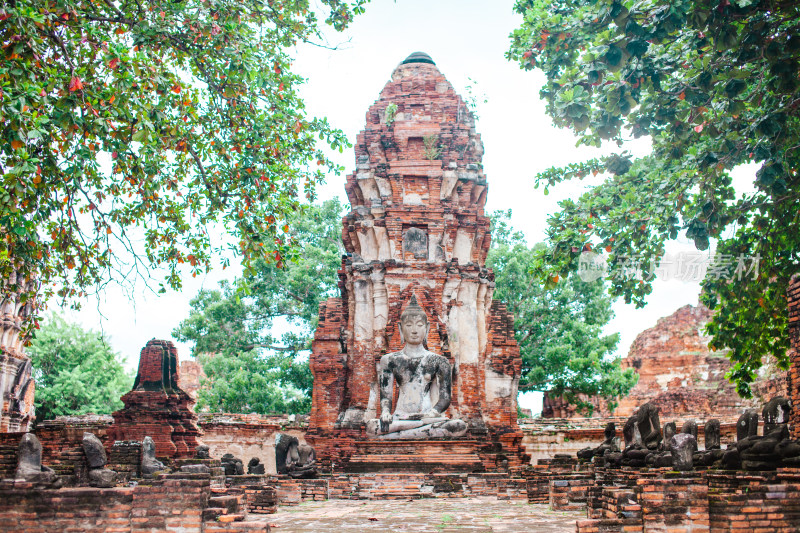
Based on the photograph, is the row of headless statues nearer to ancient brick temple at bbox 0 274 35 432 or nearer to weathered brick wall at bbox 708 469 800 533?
weathered brick wall at bbox 708 469 800 533

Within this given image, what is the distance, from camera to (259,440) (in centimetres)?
1905

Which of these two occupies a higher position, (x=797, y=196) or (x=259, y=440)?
(x=797, y=196)

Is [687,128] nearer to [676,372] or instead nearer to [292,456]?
[292,456]

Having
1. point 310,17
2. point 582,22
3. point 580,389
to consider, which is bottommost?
point 580,389

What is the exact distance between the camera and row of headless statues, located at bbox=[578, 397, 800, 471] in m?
7.50

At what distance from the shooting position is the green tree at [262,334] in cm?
2220

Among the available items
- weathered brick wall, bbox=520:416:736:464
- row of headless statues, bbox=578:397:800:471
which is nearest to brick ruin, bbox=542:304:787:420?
weathered brick wall, bbox=520:416:736:464

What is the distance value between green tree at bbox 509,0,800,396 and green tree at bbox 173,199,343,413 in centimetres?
1321

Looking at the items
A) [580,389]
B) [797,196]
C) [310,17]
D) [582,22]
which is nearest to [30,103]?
[310,17]

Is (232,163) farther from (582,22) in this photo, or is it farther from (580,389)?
(580,389)

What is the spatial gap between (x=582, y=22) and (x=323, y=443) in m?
9.96

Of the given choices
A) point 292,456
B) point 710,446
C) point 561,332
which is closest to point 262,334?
point 561,332

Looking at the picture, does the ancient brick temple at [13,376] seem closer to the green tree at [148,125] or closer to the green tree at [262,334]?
the green tree at [262,334]

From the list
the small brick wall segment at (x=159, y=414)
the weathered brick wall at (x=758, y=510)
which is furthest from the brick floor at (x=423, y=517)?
the small brick wall segment at (x=159, y=414)
